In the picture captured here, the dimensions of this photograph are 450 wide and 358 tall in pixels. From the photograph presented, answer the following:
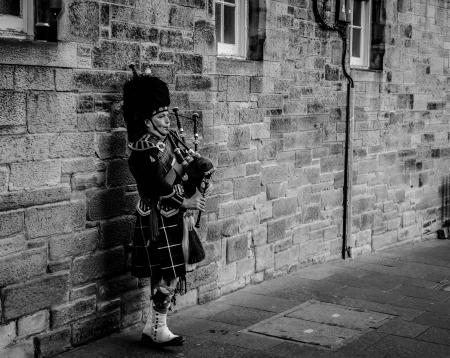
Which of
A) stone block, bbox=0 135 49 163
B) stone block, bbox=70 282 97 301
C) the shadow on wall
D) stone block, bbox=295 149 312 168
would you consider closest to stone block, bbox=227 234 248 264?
stone block, bbox=295 149 312 168

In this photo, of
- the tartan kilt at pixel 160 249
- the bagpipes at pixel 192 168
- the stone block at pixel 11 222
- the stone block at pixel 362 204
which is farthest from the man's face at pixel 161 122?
the stone block at pixel 362 204

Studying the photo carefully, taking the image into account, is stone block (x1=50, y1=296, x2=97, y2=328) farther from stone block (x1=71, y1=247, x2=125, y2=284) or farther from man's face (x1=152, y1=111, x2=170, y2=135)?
man's face (x1=152, y1=111, x2=170, y2=135)

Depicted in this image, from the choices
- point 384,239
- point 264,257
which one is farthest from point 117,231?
point 384,239

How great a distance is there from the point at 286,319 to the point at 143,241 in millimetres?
1718

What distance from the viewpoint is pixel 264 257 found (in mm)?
8484

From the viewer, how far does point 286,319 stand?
23.1ft

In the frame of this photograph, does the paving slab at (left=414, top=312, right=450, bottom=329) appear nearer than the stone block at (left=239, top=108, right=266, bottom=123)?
Yes

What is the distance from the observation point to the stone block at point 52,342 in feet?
18.9

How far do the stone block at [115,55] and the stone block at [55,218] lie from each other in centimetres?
111

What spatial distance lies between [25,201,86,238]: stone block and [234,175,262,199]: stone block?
223 centimetres

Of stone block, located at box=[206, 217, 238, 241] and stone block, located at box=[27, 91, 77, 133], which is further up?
stone block, located at box=[27, 91, 77, 133]

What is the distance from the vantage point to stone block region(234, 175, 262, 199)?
7977mm

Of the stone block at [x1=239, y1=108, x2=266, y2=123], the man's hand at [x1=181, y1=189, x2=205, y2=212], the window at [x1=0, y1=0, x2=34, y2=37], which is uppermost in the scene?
the window at [x1=0, y1=0, x2=34, y2=37]

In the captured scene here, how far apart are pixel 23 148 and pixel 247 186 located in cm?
308
